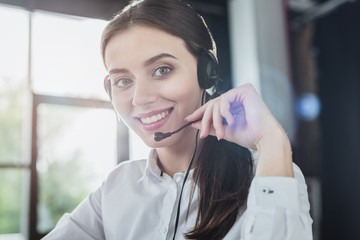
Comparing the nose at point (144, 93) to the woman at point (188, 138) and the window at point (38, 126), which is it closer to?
the woman at point (188, 138)

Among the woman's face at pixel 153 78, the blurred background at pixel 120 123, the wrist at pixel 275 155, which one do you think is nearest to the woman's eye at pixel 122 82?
the woman's face at pixel 153 78

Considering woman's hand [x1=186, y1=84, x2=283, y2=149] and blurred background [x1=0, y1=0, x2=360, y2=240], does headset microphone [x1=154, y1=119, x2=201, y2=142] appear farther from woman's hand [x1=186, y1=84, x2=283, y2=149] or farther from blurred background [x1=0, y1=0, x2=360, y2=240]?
blurred background [x1=0, y1=0, x2=360, y2=240]

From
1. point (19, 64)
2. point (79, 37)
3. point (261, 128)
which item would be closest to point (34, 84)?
point (19, 64)

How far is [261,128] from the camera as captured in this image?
0.57m

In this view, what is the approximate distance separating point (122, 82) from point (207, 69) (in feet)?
0.53

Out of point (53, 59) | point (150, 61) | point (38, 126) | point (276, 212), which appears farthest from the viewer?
point (38, 126)

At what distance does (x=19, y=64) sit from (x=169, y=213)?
6.04 feet

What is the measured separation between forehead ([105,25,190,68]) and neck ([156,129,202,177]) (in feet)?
0.56

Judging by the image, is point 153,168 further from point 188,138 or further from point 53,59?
point 53,59

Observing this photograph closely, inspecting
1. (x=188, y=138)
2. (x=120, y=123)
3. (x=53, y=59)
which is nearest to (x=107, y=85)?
(x=188, y=138)

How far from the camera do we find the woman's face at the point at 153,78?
618 mm

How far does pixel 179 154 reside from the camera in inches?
28.2

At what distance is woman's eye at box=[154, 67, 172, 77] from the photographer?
0.63m

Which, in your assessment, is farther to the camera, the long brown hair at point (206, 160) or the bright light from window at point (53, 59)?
the bright light from window at point (53, 59)
